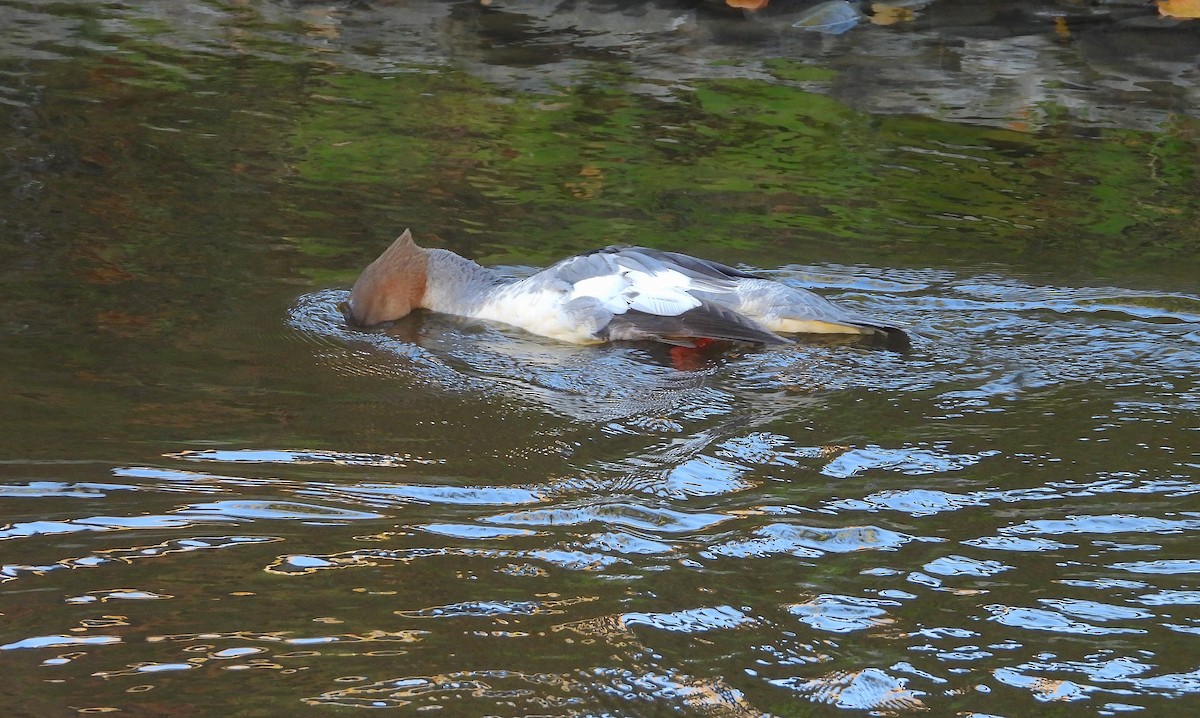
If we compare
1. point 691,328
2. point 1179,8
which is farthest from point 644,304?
point 1179,8

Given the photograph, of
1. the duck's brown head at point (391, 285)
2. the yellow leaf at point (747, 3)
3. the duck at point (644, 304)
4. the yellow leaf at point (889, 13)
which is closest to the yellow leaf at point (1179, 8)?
the yellow leaf at point (889, 13)

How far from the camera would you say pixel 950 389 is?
4.91 metres

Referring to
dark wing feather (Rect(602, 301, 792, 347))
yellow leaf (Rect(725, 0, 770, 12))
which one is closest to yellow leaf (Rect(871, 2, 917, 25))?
yellow leaf (Rect(725, 0, 770, 12))

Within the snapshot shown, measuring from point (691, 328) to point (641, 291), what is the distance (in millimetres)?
297

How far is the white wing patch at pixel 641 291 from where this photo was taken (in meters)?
5.67

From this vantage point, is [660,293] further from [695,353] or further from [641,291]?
[695,353]

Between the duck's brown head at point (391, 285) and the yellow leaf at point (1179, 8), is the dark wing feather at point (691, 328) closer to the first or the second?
the duck's brown head at point (391, 285)

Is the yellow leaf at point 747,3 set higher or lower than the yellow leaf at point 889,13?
higher

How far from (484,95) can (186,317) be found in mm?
4553

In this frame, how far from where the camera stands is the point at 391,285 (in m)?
6.08

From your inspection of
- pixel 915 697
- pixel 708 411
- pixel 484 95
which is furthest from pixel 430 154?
pixel 915 697

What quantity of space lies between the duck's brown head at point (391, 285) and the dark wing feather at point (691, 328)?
3.34ft

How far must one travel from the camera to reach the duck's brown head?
5.99 m

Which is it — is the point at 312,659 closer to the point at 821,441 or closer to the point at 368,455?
the point at 368,455
